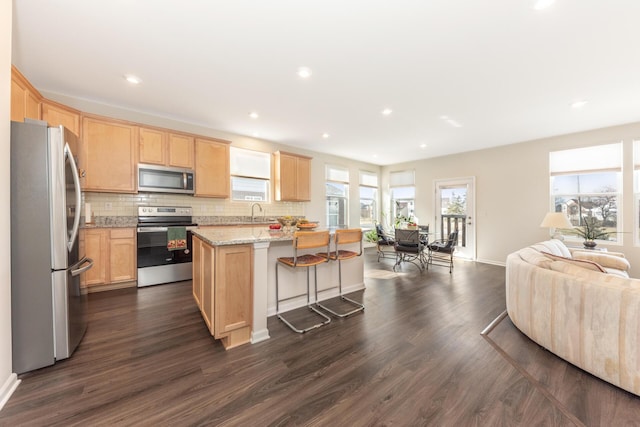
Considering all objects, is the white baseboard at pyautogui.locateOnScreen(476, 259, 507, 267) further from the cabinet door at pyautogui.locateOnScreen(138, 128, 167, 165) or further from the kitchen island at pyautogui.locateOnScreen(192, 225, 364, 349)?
the cabinet door at pyautogui.locateOnScreen(138, 128, 167, 165)

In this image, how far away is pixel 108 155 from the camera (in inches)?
133

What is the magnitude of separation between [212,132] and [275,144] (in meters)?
1.30

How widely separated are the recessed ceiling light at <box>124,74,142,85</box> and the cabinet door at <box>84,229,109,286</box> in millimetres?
1999

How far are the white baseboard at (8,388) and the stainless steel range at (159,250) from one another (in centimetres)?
200

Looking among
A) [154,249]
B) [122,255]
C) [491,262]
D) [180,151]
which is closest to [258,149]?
[180,151]

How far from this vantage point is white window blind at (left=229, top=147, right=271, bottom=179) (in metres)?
4.72

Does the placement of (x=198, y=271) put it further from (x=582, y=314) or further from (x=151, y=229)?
(x=582, y=314)

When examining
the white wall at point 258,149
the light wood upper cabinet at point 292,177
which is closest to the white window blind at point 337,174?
the white wall at point 258,149

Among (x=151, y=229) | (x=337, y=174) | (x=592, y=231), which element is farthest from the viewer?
(x=337, y=174)

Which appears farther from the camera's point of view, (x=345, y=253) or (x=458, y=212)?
(x=458, y=212)

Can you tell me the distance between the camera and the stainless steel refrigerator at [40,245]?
1648 mm

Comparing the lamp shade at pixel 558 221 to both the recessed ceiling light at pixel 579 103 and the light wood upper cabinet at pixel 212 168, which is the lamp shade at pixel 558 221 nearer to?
the recessed ceiling light at pixel 579 103

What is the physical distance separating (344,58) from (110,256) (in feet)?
13.0

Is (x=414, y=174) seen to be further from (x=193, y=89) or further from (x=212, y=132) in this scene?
(x=193, y=89)
